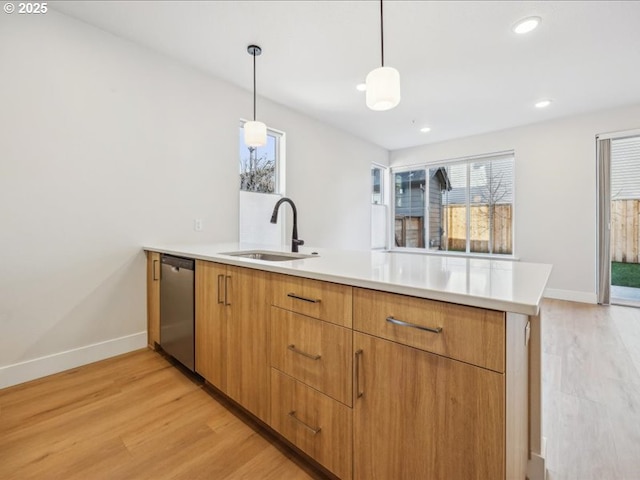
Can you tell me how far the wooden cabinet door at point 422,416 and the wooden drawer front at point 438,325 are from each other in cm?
3

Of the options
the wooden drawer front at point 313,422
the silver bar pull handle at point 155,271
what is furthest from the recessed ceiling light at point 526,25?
the silver bar pull handle at point 155,271

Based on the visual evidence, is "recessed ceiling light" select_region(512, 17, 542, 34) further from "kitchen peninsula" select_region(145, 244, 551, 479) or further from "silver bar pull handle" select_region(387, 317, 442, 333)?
"silver bar pull handle" select_region(387, 317, 442, 333)

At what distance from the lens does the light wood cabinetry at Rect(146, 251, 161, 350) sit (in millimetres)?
2403

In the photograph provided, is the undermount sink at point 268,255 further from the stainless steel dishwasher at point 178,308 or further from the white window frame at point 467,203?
the white window frame at point 467,203

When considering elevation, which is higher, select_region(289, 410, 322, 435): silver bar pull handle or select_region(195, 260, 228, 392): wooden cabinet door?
select_region(195, 260, 228, 392): wooden cabinet door

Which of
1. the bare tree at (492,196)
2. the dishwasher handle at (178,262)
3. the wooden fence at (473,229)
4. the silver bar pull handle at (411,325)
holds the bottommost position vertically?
the silver bar pull handle at (411,325)

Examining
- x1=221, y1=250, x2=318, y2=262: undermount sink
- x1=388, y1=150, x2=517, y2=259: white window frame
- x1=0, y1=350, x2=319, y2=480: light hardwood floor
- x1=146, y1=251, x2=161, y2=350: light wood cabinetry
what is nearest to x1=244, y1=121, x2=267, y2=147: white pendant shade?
x1=221, y1=250, x2=318, y2=262: undermount sink

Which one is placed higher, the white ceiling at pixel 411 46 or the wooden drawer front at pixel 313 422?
the white ceiling at pixel 411 46

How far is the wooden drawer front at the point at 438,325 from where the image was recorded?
2.57 ft

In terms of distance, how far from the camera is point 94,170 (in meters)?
2.32

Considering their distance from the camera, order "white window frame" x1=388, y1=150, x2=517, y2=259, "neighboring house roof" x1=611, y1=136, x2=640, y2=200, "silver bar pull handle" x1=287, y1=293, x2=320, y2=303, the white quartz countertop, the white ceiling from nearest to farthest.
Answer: the white quartz countertop, "silver bar pull handle" x1=287, y1=293, x2=320, y2=303, the white ceiling, "neighboring house roof" x1=611, y1=136, x2=640, y2=200, "white window frame" x1=388, y1=150, x2=517, y2=259

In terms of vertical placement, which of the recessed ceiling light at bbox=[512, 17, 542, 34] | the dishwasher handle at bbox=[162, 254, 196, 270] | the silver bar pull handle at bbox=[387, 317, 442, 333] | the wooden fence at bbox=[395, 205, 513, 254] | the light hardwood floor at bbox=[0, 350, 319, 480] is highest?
the recessed ceiling light at bbox=[512, 17, 542, 34]

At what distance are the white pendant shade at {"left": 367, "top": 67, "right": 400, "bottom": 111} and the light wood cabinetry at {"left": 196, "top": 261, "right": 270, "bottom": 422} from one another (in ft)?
3.78

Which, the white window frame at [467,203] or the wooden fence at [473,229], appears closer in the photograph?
the white window frame at [467,203]
